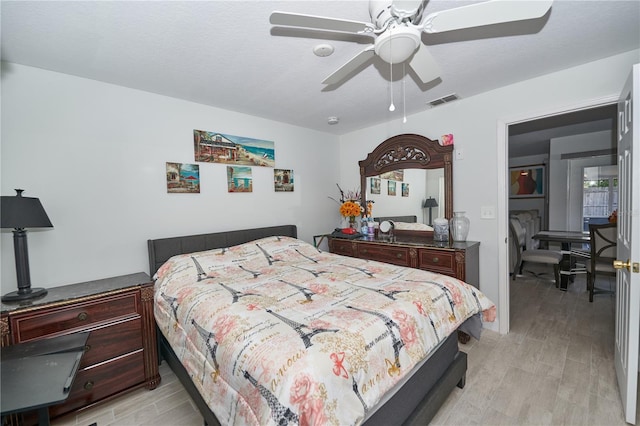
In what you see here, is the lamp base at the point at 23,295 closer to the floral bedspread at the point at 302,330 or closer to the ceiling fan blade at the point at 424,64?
the floral bedspread at the point at 302,330

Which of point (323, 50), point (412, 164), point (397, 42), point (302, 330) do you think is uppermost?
point (323, 50)

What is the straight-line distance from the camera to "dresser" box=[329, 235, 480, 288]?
→ 8.50ft

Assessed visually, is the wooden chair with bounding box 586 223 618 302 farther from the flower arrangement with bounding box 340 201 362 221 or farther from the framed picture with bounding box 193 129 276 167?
the framed picture with bounding box 193 129 276 167

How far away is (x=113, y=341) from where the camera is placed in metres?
1.92

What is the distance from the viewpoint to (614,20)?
170cm

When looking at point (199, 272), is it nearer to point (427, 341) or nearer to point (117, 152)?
point (117, 152)

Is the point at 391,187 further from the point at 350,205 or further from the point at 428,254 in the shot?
the point at 428,254

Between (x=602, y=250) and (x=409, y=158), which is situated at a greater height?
Answer: (x=409, y=158)

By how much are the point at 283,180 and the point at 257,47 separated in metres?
1.87

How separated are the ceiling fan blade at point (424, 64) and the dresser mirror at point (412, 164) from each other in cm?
151

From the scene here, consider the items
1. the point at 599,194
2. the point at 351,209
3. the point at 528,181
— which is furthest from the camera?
the point at 528,181

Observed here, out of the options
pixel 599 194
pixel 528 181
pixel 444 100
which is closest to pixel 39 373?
pixel 444 100

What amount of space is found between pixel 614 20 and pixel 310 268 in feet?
8.91

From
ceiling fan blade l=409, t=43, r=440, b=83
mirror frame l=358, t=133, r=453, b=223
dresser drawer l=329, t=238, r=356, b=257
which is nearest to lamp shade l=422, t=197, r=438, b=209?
mirror frame l=358, t=133, r=453, b=223
